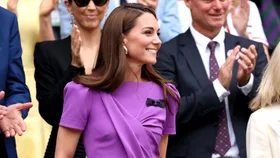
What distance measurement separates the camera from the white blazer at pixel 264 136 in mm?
5984

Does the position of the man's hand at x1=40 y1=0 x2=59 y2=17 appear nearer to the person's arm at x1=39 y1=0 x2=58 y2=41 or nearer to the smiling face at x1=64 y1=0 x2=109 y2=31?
the person's arm at x1=39 y1=0 x2=58 y2=41

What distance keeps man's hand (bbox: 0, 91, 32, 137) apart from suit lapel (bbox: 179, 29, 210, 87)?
1671mm

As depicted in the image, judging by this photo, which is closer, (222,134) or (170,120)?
(170,120)

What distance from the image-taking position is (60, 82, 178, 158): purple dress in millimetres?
5441

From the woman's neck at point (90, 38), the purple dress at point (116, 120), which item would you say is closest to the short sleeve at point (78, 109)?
the purple dress at point (116, 120)

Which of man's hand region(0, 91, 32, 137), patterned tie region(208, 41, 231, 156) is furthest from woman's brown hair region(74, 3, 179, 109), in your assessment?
patterned tie region(208, 41, 231, 156)

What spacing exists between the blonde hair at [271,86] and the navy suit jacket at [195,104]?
794 millimetres

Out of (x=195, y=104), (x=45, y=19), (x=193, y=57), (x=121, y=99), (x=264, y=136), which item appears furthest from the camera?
(x=45, y=19)

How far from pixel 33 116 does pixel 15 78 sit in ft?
3.85

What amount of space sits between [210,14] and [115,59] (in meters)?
1.93

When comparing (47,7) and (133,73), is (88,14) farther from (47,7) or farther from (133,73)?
(133,73)

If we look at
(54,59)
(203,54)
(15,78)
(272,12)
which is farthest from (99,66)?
(272,12)

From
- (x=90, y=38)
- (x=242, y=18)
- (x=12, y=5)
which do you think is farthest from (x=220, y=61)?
(x=12, y=5)

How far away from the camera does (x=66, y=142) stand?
5.53 metres
